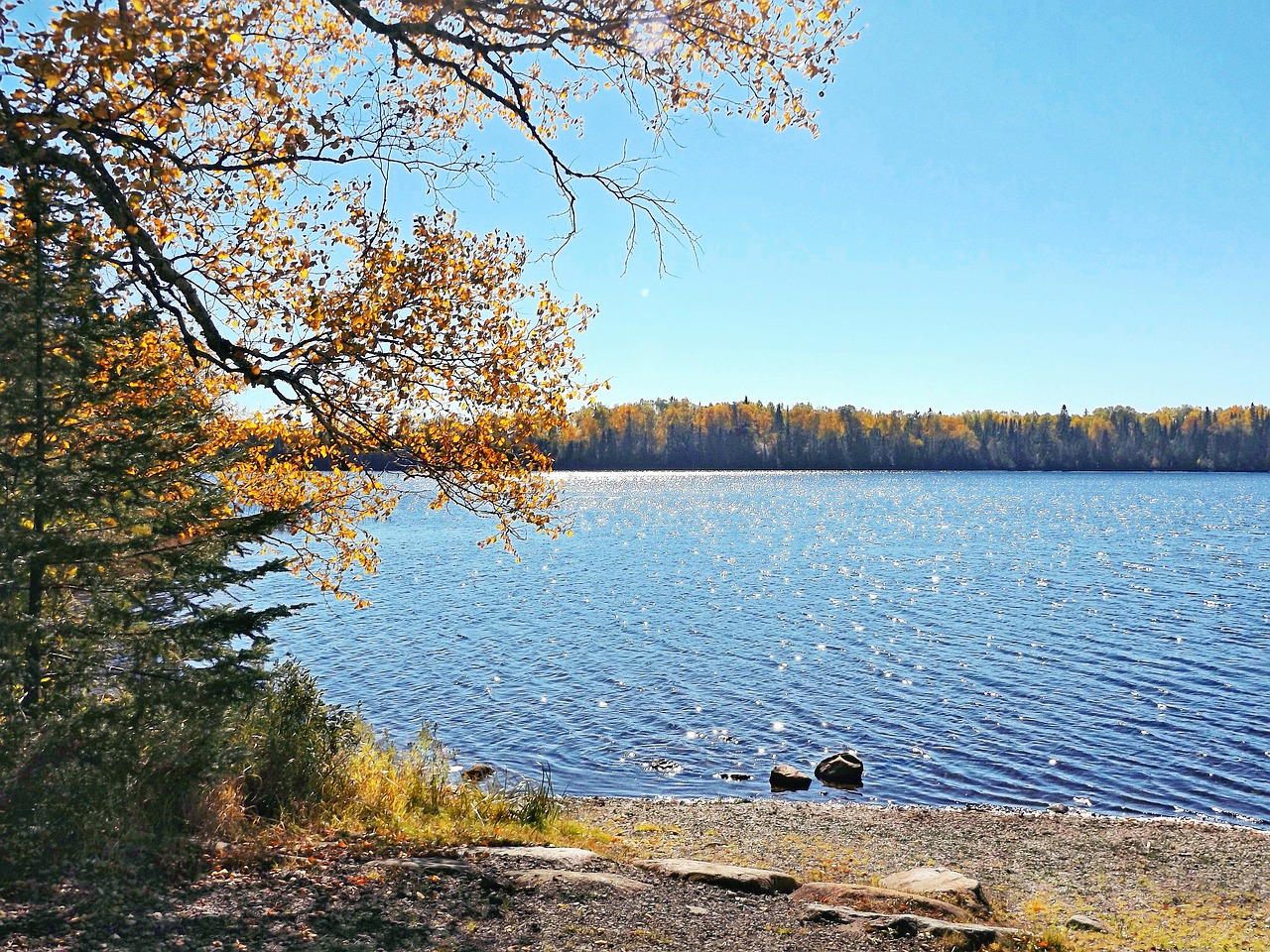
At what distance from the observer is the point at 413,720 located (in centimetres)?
2758

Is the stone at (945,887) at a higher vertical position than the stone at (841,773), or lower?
higher

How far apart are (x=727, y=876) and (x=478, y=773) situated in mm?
Answer: 12457

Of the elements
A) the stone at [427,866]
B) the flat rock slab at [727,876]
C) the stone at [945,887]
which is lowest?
the stone at [945,887]

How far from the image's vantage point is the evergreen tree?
27.6 feet

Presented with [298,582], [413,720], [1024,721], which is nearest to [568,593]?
[298,582]

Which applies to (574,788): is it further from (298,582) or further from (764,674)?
(298,582)

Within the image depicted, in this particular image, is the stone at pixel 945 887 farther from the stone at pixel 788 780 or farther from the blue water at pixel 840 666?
the blue water at pixel 840 666

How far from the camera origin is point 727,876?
36.6ft

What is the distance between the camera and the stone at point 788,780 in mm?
23031

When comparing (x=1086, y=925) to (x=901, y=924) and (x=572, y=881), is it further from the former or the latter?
(x=572, y=881)

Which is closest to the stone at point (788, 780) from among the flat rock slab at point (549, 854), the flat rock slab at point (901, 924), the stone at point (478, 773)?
the stone at point (478, 773)

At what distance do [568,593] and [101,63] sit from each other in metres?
49.5

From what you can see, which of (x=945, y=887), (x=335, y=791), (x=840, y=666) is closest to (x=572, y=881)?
(x=335, y=791)

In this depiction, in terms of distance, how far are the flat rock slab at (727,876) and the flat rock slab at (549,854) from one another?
0.84 meters
